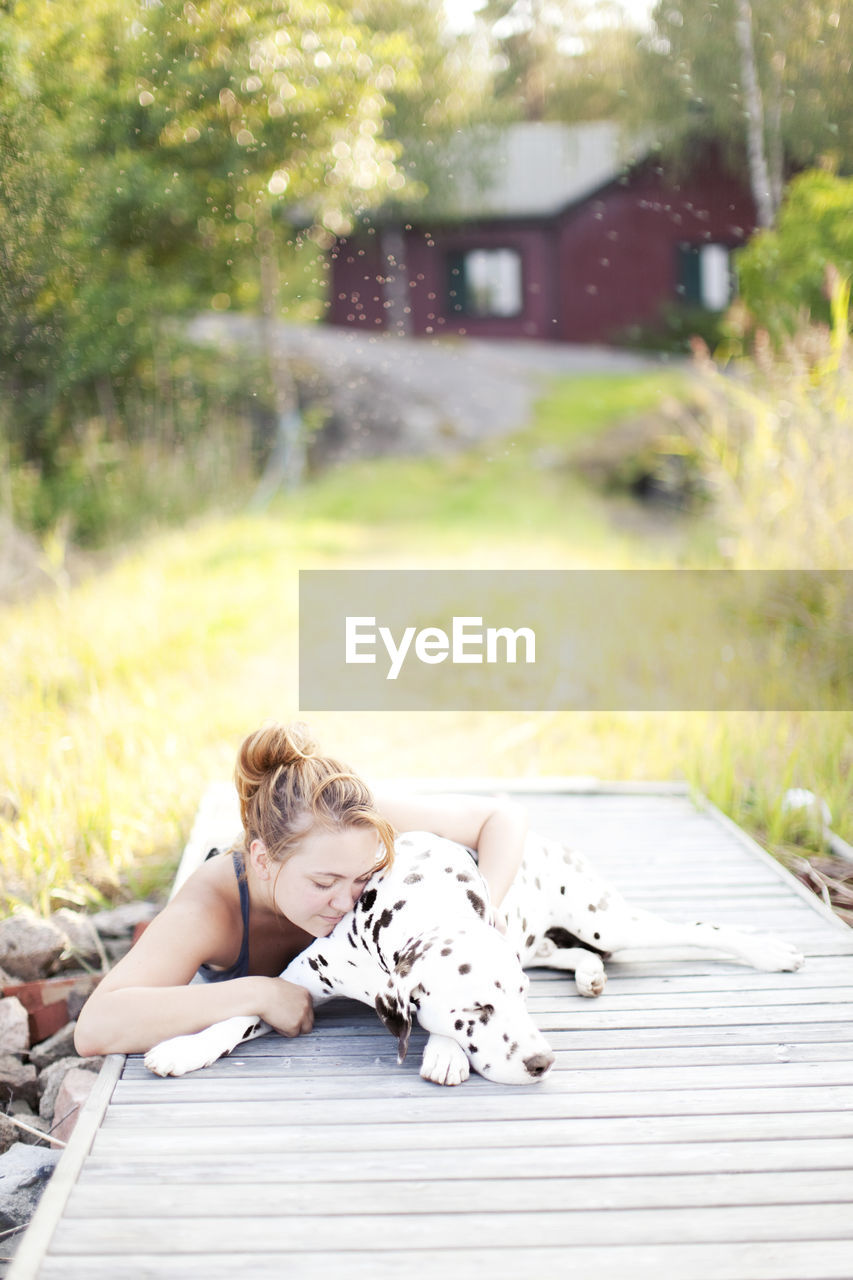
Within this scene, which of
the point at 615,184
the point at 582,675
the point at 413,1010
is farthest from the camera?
the point at 615,184

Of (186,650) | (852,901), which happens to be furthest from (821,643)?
(186,650)

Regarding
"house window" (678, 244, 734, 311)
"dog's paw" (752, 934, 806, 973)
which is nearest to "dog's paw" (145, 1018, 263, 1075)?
"dog's paw" (752, 934, 806, 973)

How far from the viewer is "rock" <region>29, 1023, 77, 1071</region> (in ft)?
7.89

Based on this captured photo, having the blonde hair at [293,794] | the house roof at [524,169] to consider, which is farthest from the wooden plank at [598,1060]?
the house roof at [524,169]

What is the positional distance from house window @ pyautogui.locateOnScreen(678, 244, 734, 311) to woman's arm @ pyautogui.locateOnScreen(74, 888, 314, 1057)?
17758 millimetres

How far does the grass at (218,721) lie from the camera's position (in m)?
3.27

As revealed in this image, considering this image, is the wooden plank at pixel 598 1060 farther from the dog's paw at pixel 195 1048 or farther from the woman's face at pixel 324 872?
the woman's face at pixel 324 872

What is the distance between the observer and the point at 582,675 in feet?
17.3

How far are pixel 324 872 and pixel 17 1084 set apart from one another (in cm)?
100

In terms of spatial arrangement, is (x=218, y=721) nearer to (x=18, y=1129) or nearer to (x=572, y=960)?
(x=18, y=1129)

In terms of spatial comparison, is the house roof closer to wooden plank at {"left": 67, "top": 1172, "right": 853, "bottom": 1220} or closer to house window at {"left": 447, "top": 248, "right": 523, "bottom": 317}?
house window at {"left": 447, "top": 248, "right": 523, "bottom": 317}

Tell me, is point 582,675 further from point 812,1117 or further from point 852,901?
point 812,1117

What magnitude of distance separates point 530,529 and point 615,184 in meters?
11.1

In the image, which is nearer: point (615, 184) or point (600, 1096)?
point (600, 1096)
